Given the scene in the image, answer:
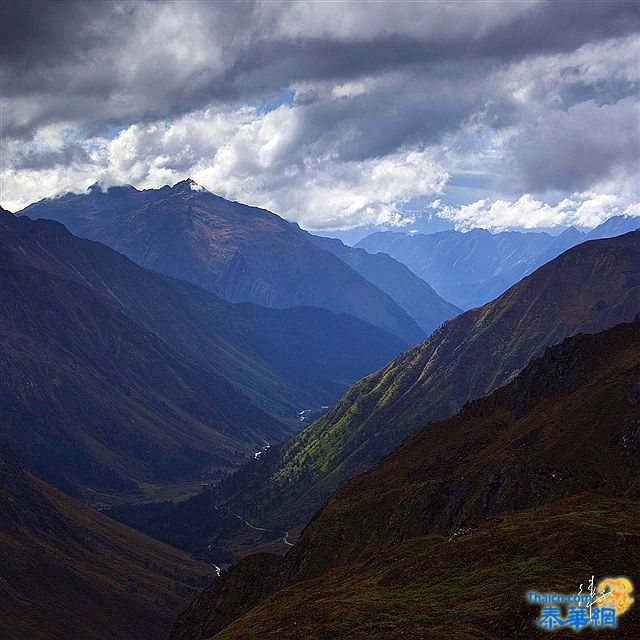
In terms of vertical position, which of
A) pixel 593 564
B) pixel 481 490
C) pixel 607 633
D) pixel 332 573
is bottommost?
pixel 607 633

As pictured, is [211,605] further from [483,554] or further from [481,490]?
[483,554]

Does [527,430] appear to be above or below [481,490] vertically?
above

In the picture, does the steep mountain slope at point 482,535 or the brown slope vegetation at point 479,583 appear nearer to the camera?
the brown slope vegetation at point 479,583

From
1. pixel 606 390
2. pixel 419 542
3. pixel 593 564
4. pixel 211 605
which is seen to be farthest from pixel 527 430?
pixel 593 564

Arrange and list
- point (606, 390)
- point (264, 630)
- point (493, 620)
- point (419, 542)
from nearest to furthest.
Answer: point (493, 620) → point (264, 630) → point (419, 542) → point (606, 390)

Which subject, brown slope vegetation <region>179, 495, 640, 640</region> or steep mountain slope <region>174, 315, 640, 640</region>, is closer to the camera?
brown slope vegetation <region>179, 495, 640, 640</region>

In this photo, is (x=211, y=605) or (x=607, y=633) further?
(x=211, y=605)

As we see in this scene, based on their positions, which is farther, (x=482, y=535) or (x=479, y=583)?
(x=482, y=535)

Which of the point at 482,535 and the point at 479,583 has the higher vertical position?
the point at 482,535
